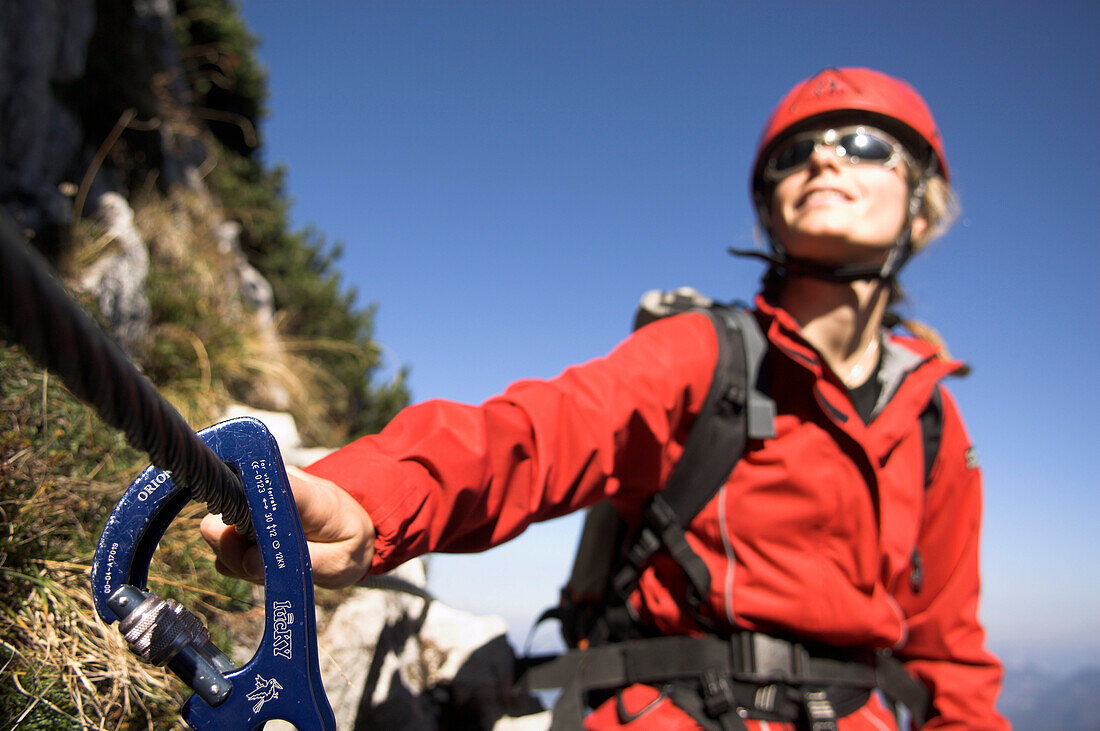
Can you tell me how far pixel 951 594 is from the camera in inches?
121

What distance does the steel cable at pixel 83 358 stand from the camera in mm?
577

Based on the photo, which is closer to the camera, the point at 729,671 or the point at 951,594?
the point at 729,671

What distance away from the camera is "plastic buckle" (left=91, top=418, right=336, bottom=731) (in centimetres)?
101

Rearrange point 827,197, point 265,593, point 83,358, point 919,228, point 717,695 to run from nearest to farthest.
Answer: point 83,358 → point 265,593 → point 717,695 → point 827,197 → point 919,228

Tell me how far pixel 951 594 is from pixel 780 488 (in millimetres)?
1269

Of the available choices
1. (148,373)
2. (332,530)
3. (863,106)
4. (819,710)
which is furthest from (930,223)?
(148,373)

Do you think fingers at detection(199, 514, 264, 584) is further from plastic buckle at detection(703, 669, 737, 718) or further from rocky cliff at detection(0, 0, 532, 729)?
plastic buckle at detection(703, 669, 737, 718)

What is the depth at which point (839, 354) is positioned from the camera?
3.04 meters

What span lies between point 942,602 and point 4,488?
360cm

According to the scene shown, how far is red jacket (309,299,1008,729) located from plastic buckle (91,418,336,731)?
0.49m

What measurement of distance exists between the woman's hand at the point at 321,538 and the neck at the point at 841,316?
229 cm

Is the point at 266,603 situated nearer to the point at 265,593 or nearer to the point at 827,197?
the point at 265,593

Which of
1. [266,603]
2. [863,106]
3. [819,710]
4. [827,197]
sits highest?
[863,106]

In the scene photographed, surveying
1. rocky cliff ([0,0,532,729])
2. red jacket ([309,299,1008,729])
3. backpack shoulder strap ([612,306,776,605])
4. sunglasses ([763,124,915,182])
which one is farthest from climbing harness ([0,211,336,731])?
sunglasses ([763,124,915,182])
